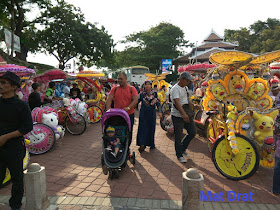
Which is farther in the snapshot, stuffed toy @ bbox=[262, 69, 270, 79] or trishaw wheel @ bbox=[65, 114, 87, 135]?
trishaw wheel @ bbox=[65, 114, 87, 135]

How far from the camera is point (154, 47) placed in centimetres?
3047

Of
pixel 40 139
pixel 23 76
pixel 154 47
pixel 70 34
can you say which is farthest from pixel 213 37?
pixel 40 139

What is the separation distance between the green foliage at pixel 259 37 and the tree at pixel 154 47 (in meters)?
13.3

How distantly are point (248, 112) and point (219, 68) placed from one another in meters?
1.34

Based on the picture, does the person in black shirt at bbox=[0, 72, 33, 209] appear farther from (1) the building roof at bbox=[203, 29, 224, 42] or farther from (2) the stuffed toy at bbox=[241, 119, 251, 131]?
(1) the building roof at bbox=[203, 29, 224, 42]

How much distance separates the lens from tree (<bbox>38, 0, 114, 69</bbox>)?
70.3 ft

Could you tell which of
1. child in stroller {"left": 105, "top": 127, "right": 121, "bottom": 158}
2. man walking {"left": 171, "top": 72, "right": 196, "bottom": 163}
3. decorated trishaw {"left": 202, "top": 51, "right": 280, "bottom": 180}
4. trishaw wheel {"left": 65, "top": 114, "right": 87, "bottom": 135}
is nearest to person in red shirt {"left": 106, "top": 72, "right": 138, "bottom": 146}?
child in stroller {"left": 105, "top": 127, "right": 121, "bottom": 158}

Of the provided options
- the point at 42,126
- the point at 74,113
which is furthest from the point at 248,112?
the point at 74,113

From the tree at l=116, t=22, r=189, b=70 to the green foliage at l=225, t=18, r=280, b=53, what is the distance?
13.3 meters

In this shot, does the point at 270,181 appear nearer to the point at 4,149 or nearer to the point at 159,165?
the point at 159,165

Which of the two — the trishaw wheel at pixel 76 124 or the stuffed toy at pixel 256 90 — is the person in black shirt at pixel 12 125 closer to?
the trishaw wheel at pixel 76 124

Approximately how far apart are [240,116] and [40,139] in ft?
14.7

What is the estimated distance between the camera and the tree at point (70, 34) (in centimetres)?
2144

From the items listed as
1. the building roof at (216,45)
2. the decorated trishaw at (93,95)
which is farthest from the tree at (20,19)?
the building roof at (216,45)
